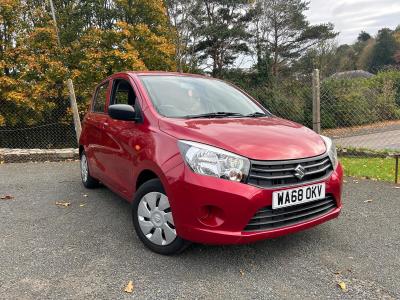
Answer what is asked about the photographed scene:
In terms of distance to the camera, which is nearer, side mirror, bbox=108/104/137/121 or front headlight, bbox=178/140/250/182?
front headlight, bbox=178/140/250/182

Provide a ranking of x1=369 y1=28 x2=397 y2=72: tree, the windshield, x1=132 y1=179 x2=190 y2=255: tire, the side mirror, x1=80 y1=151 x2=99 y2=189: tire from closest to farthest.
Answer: x1=132 y1=179 x2=190 y2=255: tire < the side mirror < the windshield < x1=80 y1=151 x2=99 y2=189: tire < x1=369 y1=28 x2=397 y2=72: tree

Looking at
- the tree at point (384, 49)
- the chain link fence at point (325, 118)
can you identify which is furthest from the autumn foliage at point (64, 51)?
the tree at point (384, 49)

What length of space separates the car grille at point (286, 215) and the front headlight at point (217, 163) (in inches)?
13.1

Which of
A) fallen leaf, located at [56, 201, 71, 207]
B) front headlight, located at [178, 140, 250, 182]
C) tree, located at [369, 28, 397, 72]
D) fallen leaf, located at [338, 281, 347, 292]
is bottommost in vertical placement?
fallen leaf, located at [338, 281, 347, 292]

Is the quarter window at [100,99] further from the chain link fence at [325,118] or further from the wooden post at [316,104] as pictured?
the chain link fence at [325,118]

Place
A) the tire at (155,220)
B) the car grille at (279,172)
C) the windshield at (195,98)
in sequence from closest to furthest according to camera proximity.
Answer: the car grille at (279,172)
the tire at (155,220)
the windshield at (195,98)

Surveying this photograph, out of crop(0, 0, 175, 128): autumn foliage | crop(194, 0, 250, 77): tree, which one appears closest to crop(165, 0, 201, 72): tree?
crop(194, 0, 250, 77): tree

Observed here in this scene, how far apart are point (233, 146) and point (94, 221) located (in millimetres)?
2139

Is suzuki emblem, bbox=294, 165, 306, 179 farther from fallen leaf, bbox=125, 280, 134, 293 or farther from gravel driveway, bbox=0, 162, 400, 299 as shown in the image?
fallen leaf, bbox=125, 280, 134, 293

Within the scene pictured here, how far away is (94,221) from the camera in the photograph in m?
4.23

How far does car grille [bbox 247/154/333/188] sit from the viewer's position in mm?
2816

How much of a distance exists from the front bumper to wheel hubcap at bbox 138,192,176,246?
21 cm

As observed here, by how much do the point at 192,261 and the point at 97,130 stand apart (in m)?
2.32

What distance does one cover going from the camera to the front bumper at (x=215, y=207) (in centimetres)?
275
